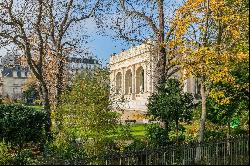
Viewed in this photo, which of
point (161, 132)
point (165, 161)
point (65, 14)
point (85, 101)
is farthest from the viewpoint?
point (65, 14)

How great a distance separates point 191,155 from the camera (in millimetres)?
14969

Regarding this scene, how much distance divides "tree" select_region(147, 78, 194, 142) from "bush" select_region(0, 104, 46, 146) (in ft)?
19.2

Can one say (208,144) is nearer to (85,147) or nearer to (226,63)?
(226,63)

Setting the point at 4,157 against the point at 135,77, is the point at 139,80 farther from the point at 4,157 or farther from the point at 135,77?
the point at 4,157

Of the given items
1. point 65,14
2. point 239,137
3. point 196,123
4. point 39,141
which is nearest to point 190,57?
point 239,137

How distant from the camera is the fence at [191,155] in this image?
527 inches

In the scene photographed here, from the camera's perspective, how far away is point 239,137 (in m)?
15.4

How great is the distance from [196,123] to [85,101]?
7496 millimetres

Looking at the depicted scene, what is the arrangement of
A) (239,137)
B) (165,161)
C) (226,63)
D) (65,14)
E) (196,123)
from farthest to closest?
1. (65,14)
2. (196,123)
3. (226,63)
4. (239,137)
5. (165,161)

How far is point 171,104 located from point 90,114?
18.9ft

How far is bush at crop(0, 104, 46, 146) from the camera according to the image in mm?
22766

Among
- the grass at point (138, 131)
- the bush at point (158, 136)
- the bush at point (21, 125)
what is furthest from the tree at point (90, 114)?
the grass at point (138, 131)

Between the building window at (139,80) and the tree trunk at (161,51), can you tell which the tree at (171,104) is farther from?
the building window at (139,80)

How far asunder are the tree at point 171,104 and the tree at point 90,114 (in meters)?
3.99
